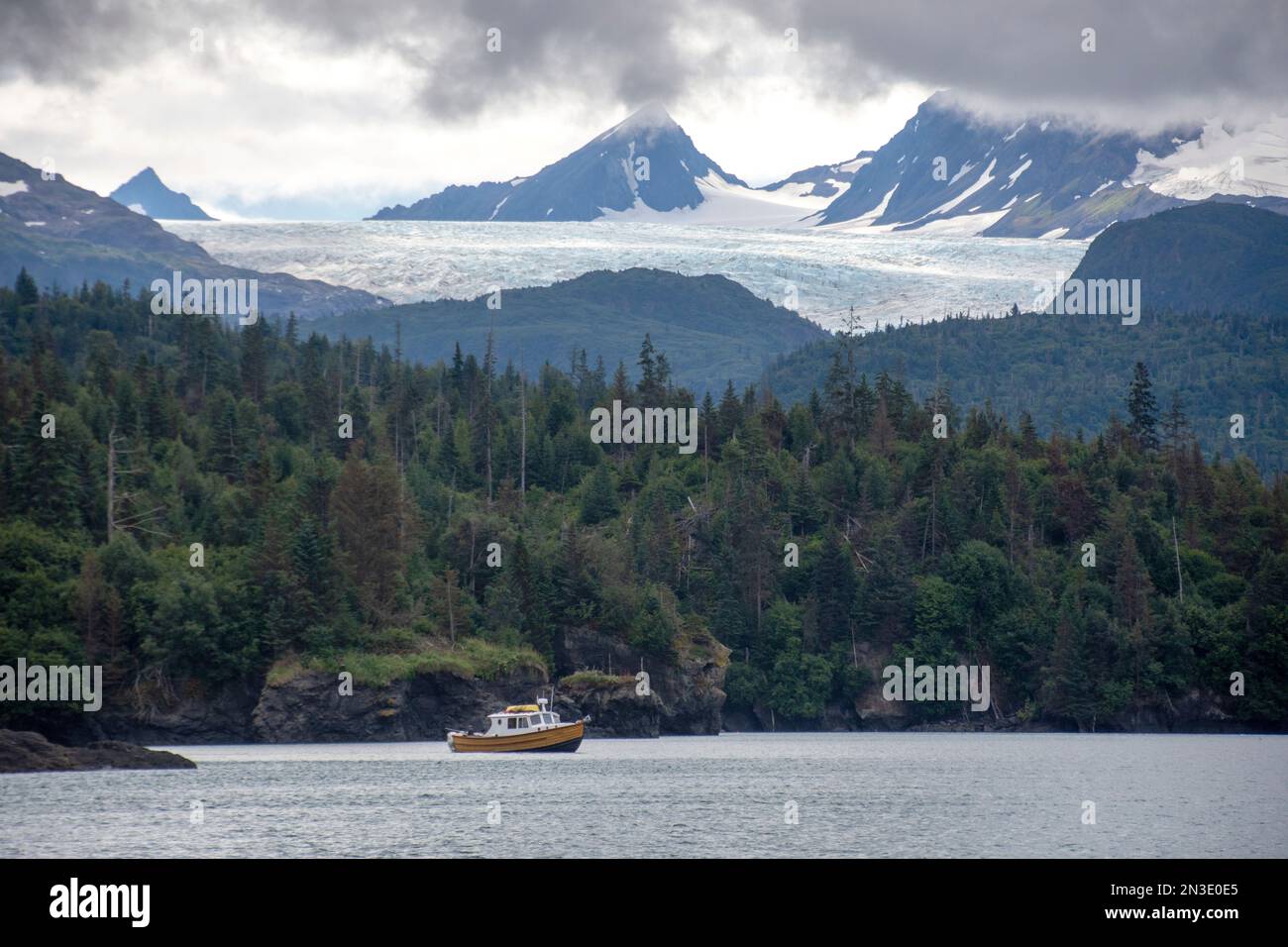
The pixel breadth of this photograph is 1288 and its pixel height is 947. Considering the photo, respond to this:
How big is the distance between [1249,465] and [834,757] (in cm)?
10095

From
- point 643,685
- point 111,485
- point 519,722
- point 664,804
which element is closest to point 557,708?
point 643,685

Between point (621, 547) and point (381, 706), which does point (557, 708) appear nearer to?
point (381, 706)

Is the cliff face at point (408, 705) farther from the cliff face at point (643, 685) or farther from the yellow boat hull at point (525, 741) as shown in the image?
the yellow boat hull at point (525, 741)

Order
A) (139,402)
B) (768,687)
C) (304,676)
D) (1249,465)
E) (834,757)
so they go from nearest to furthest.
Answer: (834,757) → (304,676) → (768,687) → (139,402) → (1249,465)

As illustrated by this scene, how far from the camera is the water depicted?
61.7 meters

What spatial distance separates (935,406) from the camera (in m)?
192

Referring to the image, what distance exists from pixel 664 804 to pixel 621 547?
7397 centimetres

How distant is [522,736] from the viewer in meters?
107

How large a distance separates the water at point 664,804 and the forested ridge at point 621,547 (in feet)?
56.6

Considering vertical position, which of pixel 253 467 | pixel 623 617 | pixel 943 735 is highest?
pixel 253 467

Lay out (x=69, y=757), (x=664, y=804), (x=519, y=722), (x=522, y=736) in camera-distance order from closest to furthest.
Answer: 1. (x=664, y=804)
2. (x=69, y=757)
3. (x=522, y=736)
4. (x=519, y=722)

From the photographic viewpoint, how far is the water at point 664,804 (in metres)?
61.7
